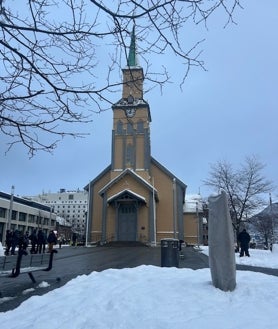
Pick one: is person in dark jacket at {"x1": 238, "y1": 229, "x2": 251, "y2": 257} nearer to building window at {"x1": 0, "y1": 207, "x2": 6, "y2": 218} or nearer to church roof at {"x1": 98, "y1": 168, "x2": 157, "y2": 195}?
church roof at {"x1": 98, "y1": 168, "x2": 157, "y2": 195}

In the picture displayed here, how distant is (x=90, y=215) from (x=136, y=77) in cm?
4411

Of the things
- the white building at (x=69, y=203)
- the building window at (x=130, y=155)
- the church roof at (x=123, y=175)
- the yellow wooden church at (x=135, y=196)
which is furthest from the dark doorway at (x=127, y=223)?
the white building at (x=69, y=203)

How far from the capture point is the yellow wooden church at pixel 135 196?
147 ft

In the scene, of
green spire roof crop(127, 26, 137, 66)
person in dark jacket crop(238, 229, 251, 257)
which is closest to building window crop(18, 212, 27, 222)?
person in dark jacket crop(238, 229, 251, 257)

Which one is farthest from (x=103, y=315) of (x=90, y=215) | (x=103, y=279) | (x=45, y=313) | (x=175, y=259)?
(x=90, y=215)

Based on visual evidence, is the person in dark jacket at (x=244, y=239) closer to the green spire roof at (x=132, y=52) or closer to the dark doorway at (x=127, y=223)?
the green spire roof at (x=132, y=52)

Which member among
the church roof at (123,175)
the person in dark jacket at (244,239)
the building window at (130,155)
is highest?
the building window at (130,155)

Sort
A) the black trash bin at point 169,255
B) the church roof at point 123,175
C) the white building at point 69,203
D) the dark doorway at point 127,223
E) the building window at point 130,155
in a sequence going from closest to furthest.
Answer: the black trash bin at point 169,255 < the dark doorway at point 127,223 < the church roof at point 123,175 < the building window at point 130,155 < the white building at point 69,203

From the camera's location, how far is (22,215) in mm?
79938

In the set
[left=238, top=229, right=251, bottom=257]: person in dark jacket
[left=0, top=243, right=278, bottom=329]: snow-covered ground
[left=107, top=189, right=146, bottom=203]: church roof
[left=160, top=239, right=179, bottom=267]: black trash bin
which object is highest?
[left=107, top=189, right=146, bottom=203]: church roof

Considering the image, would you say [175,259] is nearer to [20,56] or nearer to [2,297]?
[2,297]

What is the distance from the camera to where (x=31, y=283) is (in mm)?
9852

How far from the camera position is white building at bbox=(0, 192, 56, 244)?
225ft

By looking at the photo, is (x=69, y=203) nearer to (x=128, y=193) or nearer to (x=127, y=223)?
(x=127, y=223)
